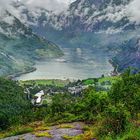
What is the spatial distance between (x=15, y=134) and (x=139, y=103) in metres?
17.2

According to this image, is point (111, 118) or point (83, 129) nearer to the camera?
point (111, 118)

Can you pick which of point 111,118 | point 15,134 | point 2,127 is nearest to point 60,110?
point 2,127

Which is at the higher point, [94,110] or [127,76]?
[127,76]

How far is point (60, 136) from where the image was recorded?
55.6m

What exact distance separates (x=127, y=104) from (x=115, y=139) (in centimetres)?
2128

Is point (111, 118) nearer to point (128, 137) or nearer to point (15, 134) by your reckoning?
point (128, 137)

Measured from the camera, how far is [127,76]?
285 ft

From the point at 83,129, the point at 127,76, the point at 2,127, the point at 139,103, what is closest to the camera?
the point at 83,129

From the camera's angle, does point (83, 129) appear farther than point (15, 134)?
No

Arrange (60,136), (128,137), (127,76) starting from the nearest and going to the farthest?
(128,137)
(60,136)
(127,76)

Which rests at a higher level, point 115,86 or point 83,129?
point 115,86

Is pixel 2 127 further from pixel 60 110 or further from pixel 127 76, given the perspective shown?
pixel 127 76

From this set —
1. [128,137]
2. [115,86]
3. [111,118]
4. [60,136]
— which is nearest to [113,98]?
[115,86]

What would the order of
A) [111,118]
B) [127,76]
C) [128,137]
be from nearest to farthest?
[128,137] < [111,118] < [127,76]
